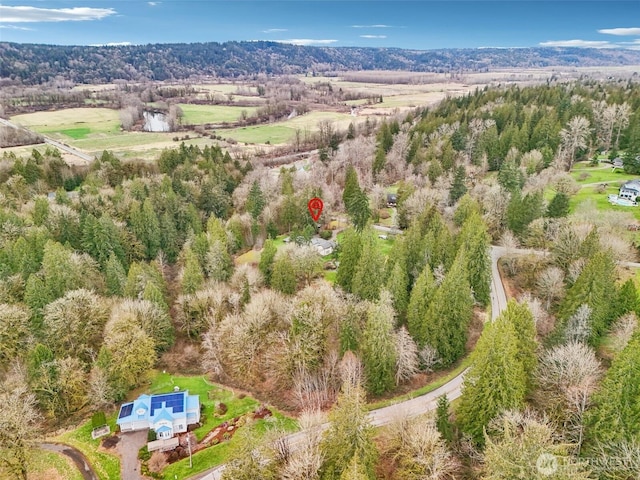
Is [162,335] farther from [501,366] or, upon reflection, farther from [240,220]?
[501,366]

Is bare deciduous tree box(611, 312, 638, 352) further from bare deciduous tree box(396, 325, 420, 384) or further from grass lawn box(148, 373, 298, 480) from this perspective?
grass lawn box(148, 373, 298, 480)

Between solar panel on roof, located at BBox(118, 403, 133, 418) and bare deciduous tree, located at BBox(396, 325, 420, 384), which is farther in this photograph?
bare deciduous tree, located at BBox(396, 325, 420, 384)

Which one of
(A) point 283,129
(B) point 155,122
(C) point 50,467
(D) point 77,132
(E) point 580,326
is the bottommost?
(C) point 50,467

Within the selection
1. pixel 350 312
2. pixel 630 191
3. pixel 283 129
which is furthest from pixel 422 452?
pixel 283 129

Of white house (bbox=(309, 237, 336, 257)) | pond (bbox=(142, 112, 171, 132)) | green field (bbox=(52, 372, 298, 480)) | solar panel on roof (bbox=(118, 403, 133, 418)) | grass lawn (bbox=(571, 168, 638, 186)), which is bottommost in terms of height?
green field (bbox=(52, 372, 298, 480))

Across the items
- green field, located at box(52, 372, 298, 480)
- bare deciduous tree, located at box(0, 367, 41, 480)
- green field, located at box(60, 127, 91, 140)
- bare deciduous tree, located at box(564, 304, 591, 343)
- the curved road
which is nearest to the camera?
bare deciduous tree, located at box(0, 367, 41, 480)

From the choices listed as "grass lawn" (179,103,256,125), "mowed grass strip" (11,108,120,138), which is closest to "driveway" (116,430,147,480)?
"mowed grass strip" (11,108,120,138)

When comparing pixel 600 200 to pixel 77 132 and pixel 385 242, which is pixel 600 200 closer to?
pixel 385 242
